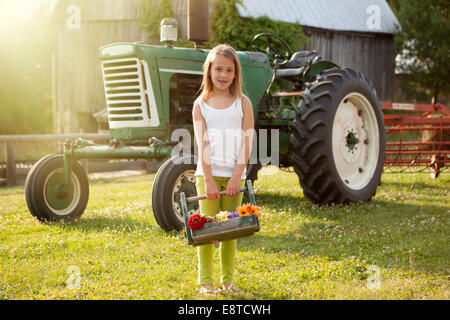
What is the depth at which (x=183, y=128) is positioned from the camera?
551 centimetres

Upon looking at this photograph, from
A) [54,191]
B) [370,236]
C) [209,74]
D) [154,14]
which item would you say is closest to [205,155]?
[209,74]

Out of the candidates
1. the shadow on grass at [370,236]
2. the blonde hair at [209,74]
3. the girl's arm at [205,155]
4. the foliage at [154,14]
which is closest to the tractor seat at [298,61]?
the shadow on grass at [370,236]

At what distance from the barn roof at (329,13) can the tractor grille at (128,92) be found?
10.3 m

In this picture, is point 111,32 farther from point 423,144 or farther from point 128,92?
point 128,92

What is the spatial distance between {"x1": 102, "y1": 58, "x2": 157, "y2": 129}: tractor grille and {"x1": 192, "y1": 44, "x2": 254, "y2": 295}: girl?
2.29 metres

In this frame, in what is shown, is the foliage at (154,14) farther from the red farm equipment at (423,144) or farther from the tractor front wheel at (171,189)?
the tractor front wheel at (171,189)

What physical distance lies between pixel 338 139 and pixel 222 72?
10.7ft

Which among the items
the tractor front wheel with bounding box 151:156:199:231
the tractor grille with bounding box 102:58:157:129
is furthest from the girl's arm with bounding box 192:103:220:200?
the tractor grille with bounding box 102:58:157:129

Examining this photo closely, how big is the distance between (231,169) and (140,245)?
5.12 feet

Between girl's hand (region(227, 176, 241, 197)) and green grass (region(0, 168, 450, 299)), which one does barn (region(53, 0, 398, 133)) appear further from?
girl's hand (region(227, 176, 241, 197))

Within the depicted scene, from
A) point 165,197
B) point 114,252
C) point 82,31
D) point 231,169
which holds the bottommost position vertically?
point 114,252
